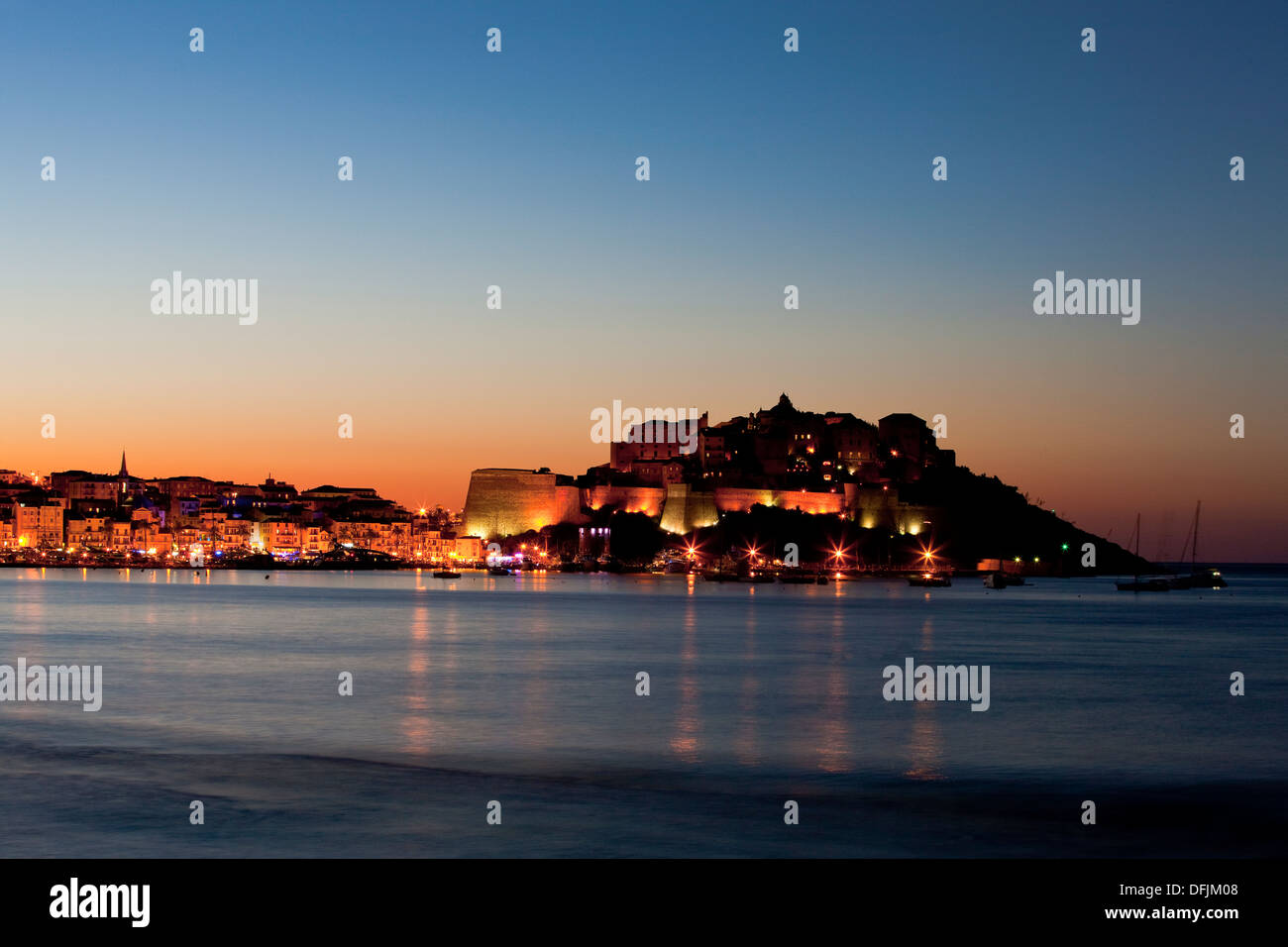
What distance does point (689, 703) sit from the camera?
1936cm

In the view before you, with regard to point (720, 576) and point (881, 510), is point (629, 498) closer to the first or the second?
point (720, 576)

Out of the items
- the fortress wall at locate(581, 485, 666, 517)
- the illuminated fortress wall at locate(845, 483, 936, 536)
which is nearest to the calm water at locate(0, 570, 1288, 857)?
the illuminated fortress wall at locate(845, 483, 936, 536)

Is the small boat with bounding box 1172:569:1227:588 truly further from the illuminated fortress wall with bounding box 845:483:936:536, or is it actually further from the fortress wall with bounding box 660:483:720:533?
the fortress wall with bounding box 660:483:720:533

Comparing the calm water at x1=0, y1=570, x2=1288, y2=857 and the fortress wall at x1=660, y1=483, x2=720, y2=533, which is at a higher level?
the fortress wall at x1=660, y1=483, x2=720, y2=533

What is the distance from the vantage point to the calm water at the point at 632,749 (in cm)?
1020

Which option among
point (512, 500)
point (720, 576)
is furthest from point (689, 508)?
point (512, 500)

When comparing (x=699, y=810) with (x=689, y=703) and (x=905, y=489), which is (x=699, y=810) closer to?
(x=689, y=703)

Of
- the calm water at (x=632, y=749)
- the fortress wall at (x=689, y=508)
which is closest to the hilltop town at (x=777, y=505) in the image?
the fortress wall at (x=689, y=508)

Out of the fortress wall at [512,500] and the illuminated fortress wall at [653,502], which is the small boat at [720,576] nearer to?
the illuminated fortress wall at [653,502]

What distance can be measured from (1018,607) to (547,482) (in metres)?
39.9

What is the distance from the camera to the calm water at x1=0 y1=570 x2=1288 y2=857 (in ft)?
33.5

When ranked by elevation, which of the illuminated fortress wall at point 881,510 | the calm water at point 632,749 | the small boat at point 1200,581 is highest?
the illuminated fortress wall at point 881,510

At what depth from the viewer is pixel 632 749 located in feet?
48.2
